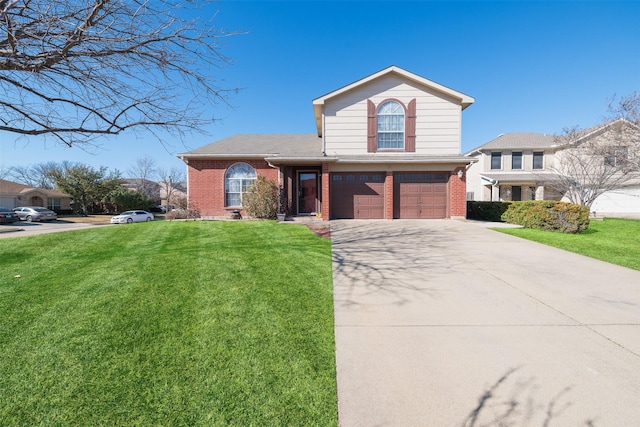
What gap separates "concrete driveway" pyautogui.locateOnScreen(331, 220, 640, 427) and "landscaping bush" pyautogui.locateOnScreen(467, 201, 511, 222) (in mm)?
9516

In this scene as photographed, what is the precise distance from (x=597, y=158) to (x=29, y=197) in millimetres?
56172

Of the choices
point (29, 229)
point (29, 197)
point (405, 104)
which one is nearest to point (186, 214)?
point (29, 229)

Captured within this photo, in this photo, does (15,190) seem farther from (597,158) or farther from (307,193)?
(597,158)

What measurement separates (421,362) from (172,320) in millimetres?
2904

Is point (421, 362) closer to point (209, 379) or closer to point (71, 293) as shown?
point (209, 379)

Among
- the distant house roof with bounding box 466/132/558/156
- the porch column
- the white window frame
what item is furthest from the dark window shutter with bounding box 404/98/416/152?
the distant house roof with bounding box 466/132/558/156

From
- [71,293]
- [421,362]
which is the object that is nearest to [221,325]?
[421,362]

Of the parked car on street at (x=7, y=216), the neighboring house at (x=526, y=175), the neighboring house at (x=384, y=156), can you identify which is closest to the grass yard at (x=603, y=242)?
the neighboring house at (x=384, y=156)

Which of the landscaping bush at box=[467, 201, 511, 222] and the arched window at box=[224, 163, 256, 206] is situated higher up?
the arched window at box=[224, 163, 256, 206]

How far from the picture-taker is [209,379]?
2.37 meters

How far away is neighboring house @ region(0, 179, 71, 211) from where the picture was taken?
32.0 metres

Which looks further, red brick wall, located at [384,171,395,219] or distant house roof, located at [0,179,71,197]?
distant house roof, located at [0,179,71,197]

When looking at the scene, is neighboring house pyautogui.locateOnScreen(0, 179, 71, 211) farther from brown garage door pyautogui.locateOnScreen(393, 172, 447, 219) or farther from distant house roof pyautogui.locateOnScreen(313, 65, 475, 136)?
brown garage door pyautogui.locateOnScreen(393, 172, 447, 219)

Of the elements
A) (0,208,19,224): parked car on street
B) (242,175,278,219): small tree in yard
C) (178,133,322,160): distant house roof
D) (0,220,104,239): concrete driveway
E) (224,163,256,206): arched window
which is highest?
(178,133,322,160): distant house roof
